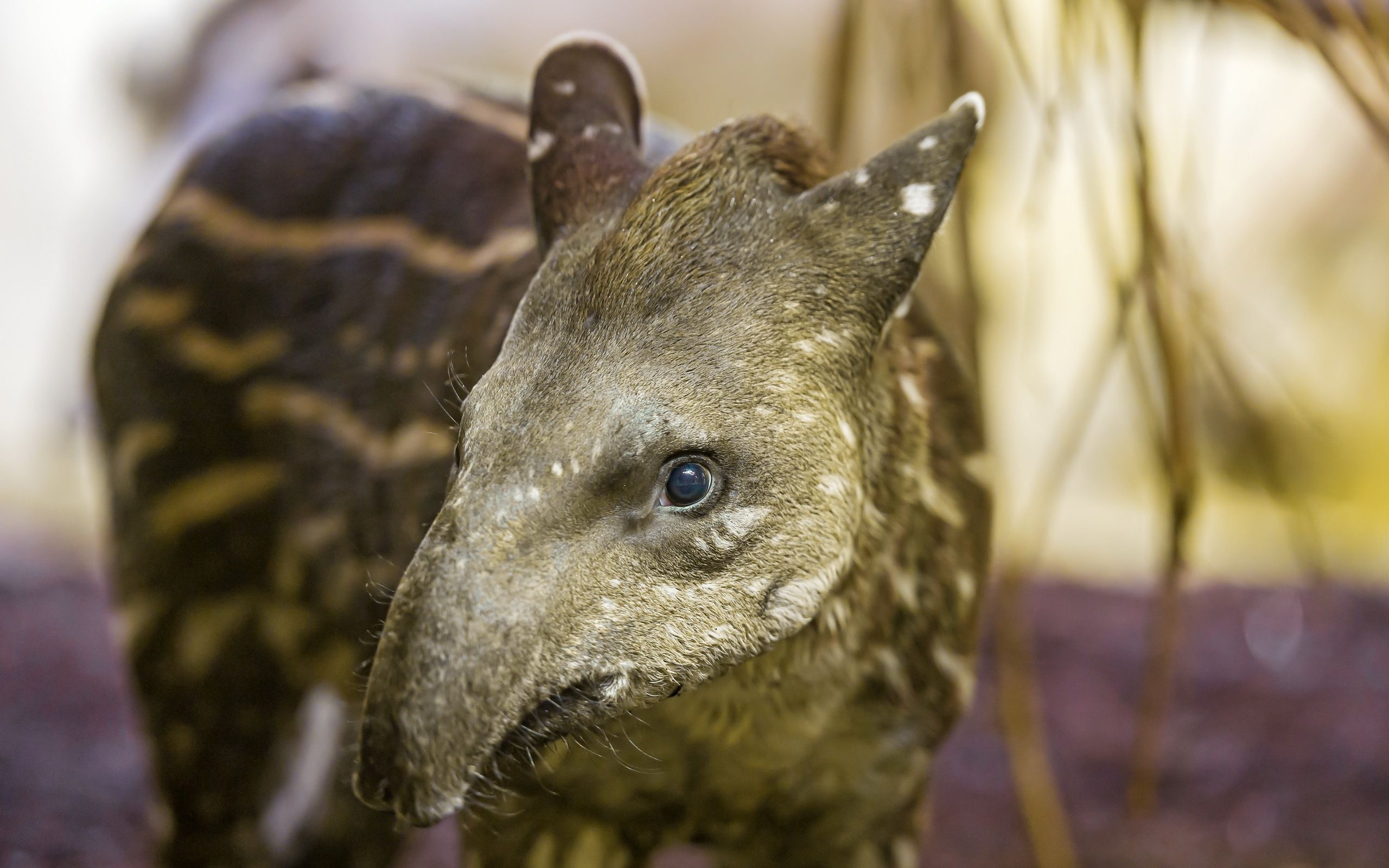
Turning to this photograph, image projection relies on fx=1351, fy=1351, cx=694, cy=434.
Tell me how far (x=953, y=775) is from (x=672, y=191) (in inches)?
99.3

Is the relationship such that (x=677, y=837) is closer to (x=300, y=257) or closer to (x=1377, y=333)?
(x=300, y=257)

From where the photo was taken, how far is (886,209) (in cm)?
132

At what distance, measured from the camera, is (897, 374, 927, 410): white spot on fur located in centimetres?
156

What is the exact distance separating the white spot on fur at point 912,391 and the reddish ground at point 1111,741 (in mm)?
1737

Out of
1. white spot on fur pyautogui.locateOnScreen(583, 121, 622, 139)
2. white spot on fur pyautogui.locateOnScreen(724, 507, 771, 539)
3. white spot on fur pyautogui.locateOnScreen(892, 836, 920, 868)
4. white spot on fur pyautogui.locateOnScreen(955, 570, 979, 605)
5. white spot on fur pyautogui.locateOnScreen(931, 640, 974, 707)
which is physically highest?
white spot on fur pyautogui.locateOnScreen(583, 121, 622, 139)

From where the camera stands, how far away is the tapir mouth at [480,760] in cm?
119

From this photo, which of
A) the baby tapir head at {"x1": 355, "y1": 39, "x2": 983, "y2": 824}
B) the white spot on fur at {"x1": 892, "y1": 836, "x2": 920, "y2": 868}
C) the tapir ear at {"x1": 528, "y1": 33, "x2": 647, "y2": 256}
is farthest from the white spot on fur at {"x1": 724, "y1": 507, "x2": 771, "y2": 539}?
the white spot on fur at {"x1": 892, "y1": 836, "x2": 920, "y2": 868}

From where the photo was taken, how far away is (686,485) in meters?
1.28

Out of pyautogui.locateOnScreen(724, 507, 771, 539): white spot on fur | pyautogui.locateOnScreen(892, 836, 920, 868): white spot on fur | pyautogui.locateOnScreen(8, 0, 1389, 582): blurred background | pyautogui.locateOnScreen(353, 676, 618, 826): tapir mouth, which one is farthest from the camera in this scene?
pyautogui.locateOnScreen(8, 0, 1389, 582): blurred background

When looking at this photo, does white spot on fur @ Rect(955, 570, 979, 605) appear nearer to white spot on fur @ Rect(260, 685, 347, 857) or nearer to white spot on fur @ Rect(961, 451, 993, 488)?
white spot on fur @ Rect(961, 451, 993, 488)

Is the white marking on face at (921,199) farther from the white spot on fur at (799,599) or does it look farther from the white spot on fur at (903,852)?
the white spot on fur at (903,852)

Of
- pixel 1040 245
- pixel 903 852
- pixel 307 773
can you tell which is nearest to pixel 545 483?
pixel 903 852

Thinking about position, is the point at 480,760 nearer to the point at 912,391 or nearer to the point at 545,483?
the point at 545,483

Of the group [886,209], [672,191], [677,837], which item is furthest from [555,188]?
[677,837]
